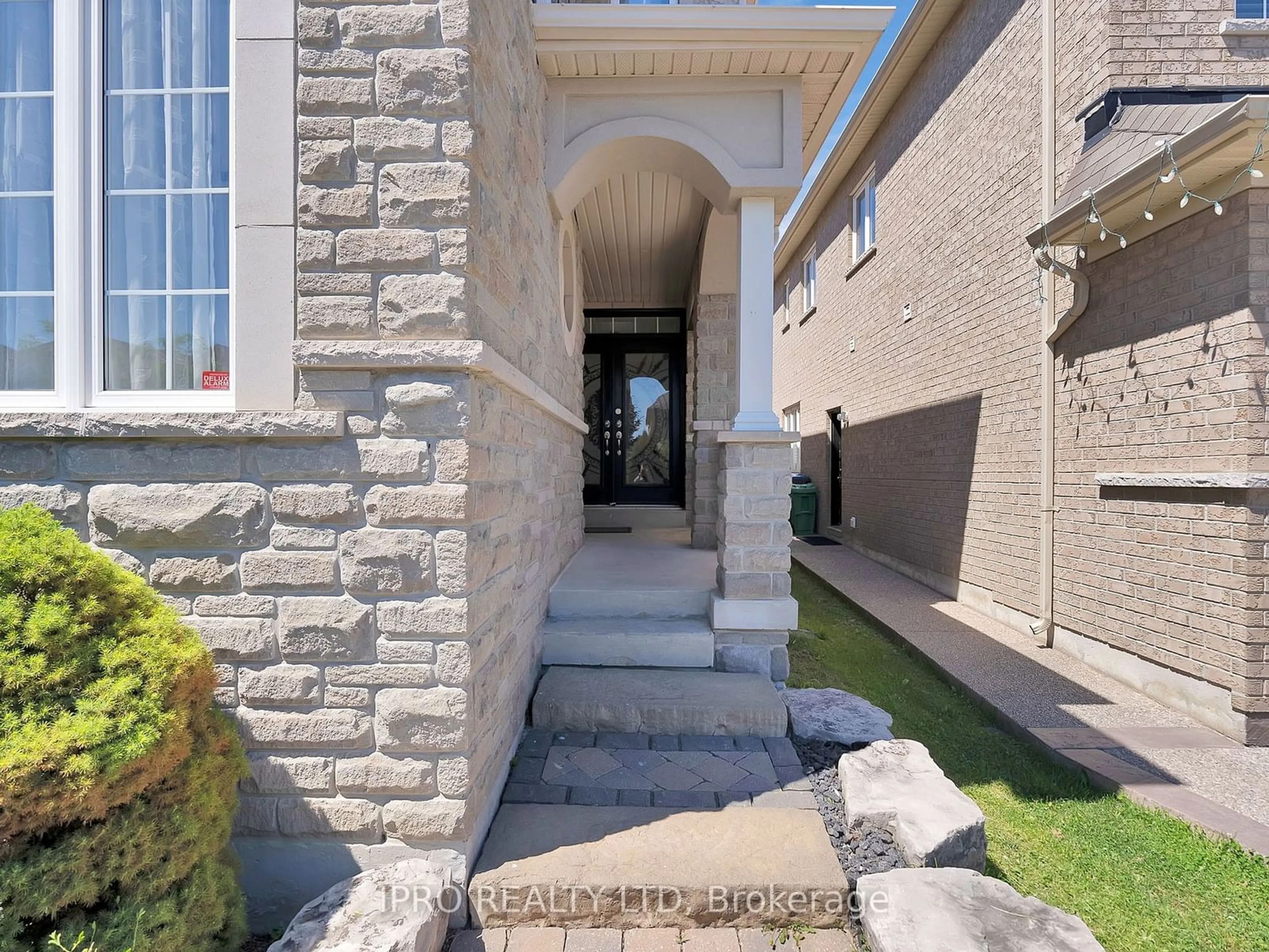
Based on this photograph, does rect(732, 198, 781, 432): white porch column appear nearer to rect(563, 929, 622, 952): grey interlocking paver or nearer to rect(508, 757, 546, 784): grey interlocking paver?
rect(508, 757, 546, 784): grey interlocking paver

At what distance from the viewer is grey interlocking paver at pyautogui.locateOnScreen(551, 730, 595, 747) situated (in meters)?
2.95

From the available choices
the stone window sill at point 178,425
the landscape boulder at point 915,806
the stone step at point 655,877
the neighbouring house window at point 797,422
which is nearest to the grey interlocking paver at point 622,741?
the stone step at point 655,877

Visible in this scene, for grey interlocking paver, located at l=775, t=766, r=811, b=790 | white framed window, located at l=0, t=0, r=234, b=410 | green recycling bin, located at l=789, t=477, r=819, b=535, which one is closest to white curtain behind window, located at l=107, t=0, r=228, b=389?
white framed window, located at l=0, t=0, r=234, b=410

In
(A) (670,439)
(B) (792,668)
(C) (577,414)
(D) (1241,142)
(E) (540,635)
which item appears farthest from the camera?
(A) (670,439)

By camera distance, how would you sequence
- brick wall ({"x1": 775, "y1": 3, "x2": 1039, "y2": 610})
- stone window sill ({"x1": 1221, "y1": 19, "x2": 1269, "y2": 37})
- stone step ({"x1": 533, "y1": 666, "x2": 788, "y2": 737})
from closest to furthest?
stone step ({"x1": 533, "y1": 666, "x2": 788, "y2": 737}) < stone window sill ({"x1": 1221, "y1": 19, "x2": 1269, "y2": 37}) < brick wall ({"x1": 775, "y1": 3, "x2": 1039, "y2": 610})

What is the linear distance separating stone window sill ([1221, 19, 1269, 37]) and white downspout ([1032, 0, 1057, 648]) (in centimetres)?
94

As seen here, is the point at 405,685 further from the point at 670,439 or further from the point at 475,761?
the point at 670,439

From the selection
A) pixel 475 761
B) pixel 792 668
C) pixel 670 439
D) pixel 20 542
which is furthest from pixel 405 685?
pixel 670 439

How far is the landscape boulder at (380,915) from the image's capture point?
1655 mm

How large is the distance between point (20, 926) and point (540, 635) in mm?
2363

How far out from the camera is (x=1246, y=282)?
3.18 metres

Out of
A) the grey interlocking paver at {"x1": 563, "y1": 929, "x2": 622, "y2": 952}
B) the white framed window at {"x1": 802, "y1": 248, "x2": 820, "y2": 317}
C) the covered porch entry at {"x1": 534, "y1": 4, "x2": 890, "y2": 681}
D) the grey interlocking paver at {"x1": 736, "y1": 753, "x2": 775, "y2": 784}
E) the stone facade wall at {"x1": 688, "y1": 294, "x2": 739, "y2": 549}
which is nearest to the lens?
the grey interlocking paver at {"x1": 563, "y1": 929, "x2": 622, "y2": 952}

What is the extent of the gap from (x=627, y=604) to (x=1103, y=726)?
2.81 metres

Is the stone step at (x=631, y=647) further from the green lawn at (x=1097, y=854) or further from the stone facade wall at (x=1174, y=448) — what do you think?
the stone facade wall at (x=1174, y=448)
